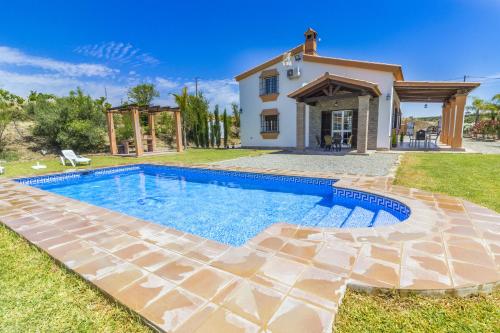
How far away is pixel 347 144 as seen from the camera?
15.1 m

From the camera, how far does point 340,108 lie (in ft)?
48.6

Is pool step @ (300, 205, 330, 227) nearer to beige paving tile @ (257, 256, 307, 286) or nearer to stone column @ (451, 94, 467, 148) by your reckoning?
beige paving tile @ (257, 256, 307, 286)

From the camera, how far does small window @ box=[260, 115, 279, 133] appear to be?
702 inches

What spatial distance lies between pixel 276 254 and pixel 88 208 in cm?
385

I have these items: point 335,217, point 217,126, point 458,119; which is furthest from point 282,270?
point 217,126

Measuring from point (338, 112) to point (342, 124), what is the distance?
800 mm

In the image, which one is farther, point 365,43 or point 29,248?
point 365,43

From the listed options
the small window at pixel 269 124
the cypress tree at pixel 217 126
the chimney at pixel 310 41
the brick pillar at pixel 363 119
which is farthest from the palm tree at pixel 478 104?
the cypress tree at pixel 217 126

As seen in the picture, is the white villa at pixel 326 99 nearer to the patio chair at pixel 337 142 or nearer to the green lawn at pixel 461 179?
the patio chair at pixel 337 142

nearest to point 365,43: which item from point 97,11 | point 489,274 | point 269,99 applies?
point 269,99

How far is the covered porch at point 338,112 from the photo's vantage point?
11938 mm

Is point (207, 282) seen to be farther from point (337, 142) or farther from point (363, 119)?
point (337, 142)

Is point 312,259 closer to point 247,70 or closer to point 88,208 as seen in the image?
point 88,208

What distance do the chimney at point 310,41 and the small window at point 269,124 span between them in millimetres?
4871
